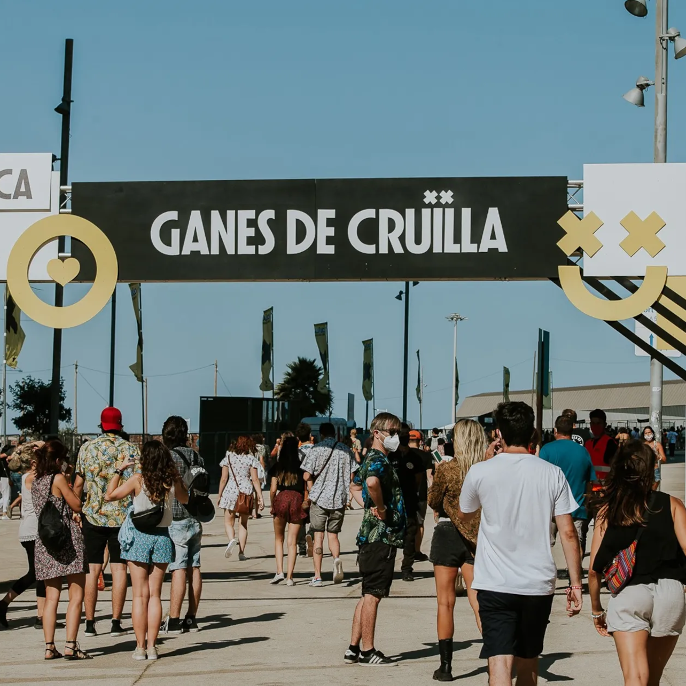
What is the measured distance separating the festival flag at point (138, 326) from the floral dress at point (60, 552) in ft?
76.6

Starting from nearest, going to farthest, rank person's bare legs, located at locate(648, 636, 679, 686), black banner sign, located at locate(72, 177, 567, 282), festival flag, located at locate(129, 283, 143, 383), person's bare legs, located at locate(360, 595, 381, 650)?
person's bare legs, located at locate(648, 636, 679, 686), person's bare legs, located at locate(360, 595, 381, 650), black banner sign, located at locate(72, 177, 567, 282), festival flag, located at locate(129, 283, 143, 383)

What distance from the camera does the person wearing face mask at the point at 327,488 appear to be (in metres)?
13.0

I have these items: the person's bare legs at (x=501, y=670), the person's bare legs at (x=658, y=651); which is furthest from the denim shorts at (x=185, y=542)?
the person's bare legs at (x=658, y=651)

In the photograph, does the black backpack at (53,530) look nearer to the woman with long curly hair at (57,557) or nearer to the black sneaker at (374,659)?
the woman with long curly hair at (57,557)

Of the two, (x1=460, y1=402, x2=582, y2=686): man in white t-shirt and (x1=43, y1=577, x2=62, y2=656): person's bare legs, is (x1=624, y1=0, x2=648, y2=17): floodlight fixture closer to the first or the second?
(x1=43, y1=577, x2=62, y2=656): person's bare legs

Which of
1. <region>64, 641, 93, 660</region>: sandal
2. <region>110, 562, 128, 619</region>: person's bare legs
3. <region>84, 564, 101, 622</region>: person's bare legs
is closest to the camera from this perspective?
<region>64, 641, 93, 660</region>: sandal

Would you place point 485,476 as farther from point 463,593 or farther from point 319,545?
point 319,545

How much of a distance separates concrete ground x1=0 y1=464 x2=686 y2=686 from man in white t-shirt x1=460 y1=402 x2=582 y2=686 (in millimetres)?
2083

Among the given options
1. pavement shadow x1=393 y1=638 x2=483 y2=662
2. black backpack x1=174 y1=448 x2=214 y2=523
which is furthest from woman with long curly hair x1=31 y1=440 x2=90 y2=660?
pavement shadow x1=393 y1=638 x2=483 y2=662

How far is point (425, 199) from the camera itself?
41.0ft

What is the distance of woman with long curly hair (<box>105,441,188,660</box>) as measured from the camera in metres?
8.34

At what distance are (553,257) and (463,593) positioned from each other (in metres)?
3.74

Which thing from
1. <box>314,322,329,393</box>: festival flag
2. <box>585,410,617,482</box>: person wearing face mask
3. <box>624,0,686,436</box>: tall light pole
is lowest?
<box>585,410,617,482</box>: person wearing face mask

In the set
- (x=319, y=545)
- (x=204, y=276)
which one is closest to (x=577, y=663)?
(x=319, y=545)
